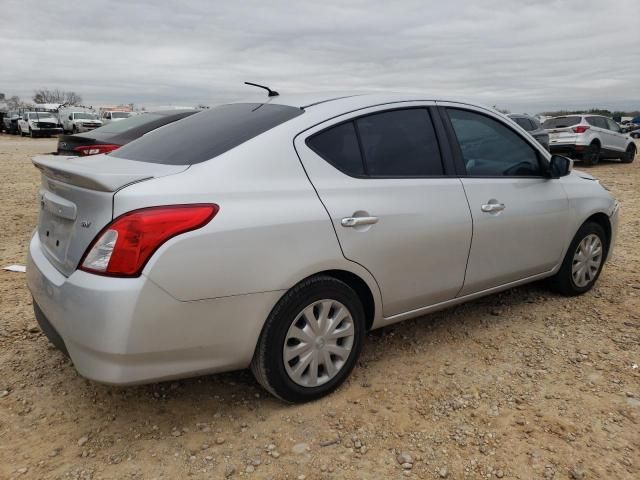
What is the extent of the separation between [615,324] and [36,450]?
12.0 ft

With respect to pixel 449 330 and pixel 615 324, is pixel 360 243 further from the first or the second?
pixel 615 324

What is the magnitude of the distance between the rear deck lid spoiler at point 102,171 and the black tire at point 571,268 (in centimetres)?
301

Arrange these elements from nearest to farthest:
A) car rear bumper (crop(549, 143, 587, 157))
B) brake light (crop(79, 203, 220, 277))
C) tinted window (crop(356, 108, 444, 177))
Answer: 1. brake light (crop(79, 203, 220, 277))
2. tinted window (crop(356, 108, 444, 177))
3. car rear bumper (crop(549, 143, 587, 157))

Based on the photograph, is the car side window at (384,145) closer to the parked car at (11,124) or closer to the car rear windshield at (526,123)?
the car rear windshield at (526,123)

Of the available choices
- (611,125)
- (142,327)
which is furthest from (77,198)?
(611,125)

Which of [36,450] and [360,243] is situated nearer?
[36,450]

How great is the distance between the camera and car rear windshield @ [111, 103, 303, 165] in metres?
2.56

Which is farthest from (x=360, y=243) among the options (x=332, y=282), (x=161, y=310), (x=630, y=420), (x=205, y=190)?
(x=630, y=420)

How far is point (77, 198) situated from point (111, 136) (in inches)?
178

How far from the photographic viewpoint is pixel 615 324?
375 centimetres

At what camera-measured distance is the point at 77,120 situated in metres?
30.8

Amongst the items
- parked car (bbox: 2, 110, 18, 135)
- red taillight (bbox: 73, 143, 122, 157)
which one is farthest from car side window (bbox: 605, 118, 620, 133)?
parked car (bbox: 2, 110, 18, 135)

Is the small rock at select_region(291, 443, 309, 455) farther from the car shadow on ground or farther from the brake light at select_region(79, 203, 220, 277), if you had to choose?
the brake light at select_region(79, 203, 220, 277)

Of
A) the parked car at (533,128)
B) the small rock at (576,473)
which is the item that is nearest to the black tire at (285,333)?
the small rock at (576,473)
